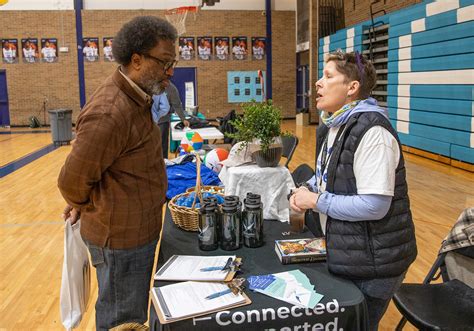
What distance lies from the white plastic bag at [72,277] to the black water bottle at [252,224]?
73 centimetres

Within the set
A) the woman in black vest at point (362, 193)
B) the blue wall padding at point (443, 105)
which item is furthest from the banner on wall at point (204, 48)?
the woman in black vest at point (362, 193)

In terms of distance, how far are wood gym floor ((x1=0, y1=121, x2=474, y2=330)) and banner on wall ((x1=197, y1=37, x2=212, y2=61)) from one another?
934 cm

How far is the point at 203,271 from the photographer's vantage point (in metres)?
1.71

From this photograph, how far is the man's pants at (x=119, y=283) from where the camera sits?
1769 mm

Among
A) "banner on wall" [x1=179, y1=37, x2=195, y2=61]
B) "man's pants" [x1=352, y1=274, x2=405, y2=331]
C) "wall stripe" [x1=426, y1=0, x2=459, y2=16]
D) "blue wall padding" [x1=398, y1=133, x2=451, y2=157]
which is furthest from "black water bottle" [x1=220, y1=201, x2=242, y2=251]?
"banner on wall" [x1=179, y1=37, x2=195, y2=61]

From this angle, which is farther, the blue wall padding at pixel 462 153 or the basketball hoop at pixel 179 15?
the basketball hoop at pixel 179 15

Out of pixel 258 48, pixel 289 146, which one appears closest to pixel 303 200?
pixel 289 146

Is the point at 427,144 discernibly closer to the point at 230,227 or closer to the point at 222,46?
the point at 230,227

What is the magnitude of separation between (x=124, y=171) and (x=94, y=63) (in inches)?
663

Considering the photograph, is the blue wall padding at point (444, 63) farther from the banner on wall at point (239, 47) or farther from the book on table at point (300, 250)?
the banner on wall at point (239, 47)

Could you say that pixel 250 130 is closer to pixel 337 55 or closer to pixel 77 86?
pixel 337 55

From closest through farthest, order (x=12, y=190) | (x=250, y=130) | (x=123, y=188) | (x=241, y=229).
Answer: (x=123, y=188) < (x=241, y=229) < (x=250, y=130) < (x=12, y=190)

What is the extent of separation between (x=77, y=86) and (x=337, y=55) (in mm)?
17156

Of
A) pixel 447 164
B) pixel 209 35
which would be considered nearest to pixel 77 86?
pixel 209 35
